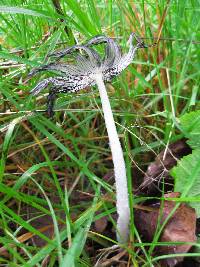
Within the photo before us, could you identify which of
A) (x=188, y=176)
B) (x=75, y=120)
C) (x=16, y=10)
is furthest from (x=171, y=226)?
(x=16, y=10)

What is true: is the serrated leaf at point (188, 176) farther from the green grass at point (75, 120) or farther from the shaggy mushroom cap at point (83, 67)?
the shaggy mushroom cap at point (83, 67)

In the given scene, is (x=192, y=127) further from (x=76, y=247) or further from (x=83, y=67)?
(x=76, y=247)

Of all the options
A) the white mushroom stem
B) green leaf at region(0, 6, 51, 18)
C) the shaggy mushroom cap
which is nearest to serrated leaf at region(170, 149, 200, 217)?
the white mushroom stem

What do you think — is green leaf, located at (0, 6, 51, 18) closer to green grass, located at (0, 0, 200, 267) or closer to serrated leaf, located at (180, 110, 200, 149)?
green grass, located at (0, 0, 200, 267)

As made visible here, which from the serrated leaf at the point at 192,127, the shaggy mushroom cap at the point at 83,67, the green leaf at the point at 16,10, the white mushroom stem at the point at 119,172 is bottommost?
the white mushroom stem at the point at 119,172

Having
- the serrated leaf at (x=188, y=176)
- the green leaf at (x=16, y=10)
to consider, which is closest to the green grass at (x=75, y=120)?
the green leaf at (x=16, y=10)

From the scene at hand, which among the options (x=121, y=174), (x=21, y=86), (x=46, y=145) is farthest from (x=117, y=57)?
(x=46, y=145)
